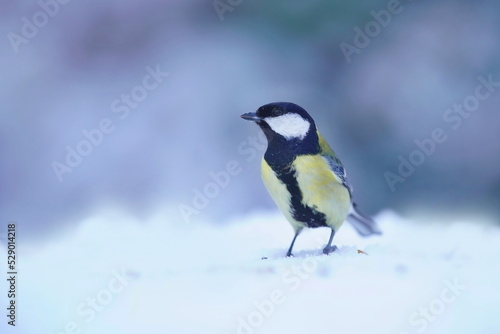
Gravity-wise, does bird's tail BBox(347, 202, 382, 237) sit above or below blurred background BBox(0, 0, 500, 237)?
below

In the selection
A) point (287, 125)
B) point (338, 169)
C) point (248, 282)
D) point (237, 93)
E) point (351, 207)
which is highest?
point (237, 93)

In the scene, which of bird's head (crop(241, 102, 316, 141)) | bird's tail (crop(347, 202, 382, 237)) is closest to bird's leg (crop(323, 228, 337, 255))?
bird's tail (crop(347, 202, 382, 237))

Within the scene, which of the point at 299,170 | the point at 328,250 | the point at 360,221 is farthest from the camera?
the point at 360,221

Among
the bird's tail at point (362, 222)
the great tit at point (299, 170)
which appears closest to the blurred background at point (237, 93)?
the bird's tail at point (362, 222)

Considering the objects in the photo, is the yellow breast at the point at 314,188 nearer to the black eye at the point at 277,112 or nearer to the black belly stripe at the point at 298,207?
the black belly stripe at the point at 298,207

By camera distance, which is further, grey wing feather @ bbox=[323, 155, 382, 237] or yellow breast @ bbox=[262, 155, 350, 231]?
grey wing feather @ bbox=[323, 155, 382, 237]

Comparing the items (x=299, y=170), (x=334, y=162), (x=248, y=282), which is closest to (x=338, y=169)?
(x=334, y=162)

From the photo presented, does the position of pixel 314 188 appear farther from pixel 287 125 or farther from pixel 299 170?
pixel 287 125

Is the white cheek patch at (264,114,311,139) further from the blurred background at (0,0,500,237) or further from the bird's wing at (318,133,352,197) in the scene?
the blurred background at (0,0,500,237)
